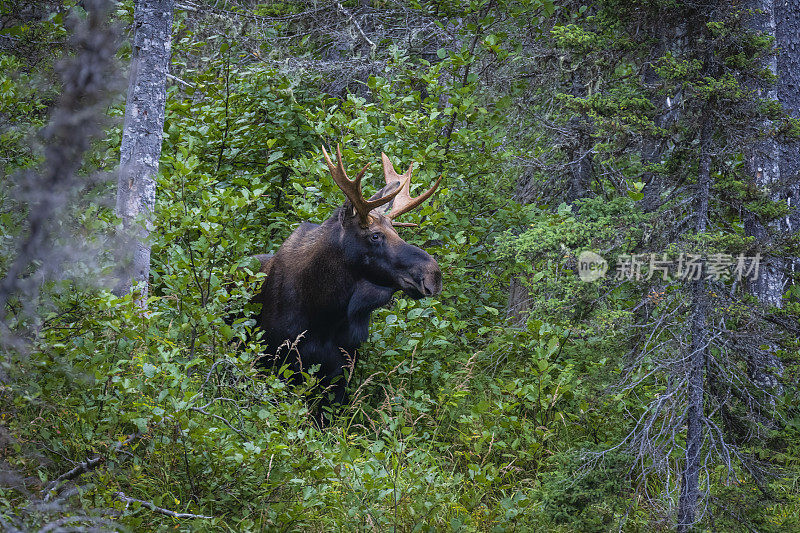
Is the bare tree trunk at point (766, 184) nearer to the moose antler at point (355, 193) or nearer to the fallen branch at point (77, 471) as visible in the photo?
the moose antler at point (355, 193)

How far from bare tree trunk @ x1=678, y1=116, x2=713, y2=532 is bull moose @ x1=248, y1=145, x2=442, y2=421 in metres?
2.53

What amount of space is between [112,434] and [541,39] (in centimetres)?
695

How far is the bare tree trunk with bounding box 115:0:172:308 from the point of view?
6.32m

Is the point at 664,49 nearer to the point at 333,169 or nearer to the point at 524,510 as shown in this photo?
the point at 333,169

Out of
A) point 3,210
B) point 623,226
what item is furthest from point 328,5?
point 3,210

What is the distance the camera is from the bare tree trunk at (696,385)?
16.3ft

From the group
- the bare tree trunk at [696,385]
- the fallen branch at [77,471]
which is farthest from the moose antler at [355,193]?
the fallen branch at [77,471]

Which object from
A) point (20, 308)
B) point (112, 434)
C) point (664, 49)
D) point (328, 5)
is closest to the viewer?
point (20, 308)

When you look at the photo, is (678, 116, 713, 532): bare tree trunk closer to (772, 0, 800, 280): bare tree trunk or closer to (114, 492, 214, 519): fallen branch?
(114, 492, 214, 519): fallen branch

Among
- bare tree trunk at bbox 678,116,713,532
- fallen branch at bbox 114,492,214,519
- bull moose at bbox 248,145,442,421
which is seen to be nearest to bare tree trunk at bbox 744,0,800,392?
bare tree trunk at bbox 678,116,713,532

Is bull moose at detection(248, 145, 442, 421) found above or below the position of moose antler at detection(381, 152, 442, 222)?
below

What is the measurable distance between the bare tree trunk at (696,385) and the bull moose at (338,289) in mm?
2530

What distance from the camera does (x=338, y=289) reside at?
704 cm

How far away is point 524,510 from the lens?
5.28 meters
